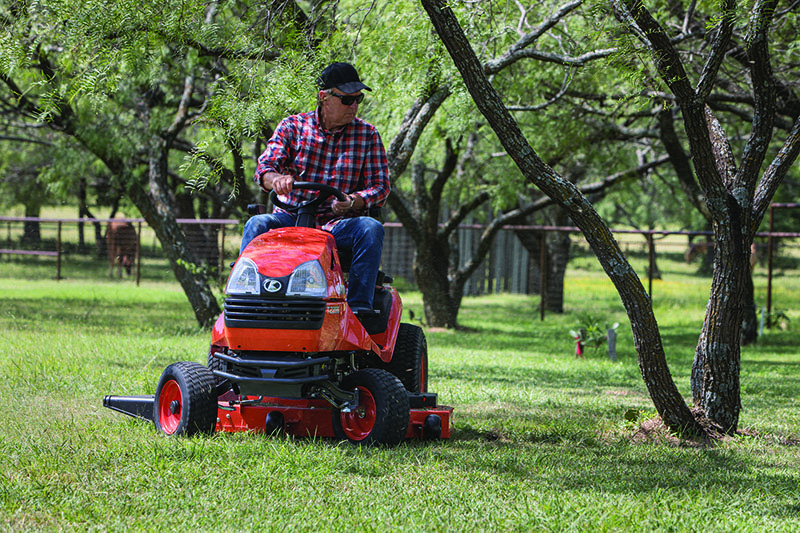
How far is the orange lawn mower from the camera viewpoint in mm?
4648

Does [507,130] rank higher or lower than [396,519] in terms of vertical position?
higher

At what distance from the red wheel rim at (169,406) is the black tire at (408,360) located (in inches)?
53.7

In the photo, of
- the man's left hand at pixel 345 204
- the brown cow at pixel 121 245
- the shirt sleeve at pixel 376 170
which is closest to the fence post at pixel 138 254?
the brown cow at pixel 121 245

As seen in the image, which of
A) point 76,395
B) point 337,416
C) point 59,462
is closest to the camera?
point 59,462

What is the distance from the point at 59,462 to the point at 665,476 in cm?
301

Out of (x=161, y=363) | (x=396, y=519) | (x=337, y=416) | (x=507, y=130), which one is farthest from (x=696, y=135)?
(x=161, y=363)

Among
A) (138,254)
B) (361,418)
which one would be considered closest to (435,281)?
(361,418)

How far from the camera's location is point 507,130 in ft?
17.7

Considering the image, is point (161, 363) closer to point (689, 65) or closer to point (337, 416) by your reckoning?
point (337, 416)

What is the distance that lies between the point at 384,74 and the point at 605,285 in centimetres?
1604

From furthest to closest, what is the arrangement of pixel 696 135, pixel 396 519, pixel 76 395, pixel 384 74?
pixel 384 74 → pixel 76 395 → pixel 696 135 → pixel 396 519

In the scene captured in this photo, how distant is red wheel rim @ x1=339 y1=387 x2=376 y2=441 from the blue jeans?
0.53 m

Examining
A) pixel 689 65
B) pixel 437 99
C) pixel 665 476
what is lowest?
pixel 665 476

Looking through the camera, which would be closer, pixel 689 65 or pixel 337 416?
pixel 337 416
